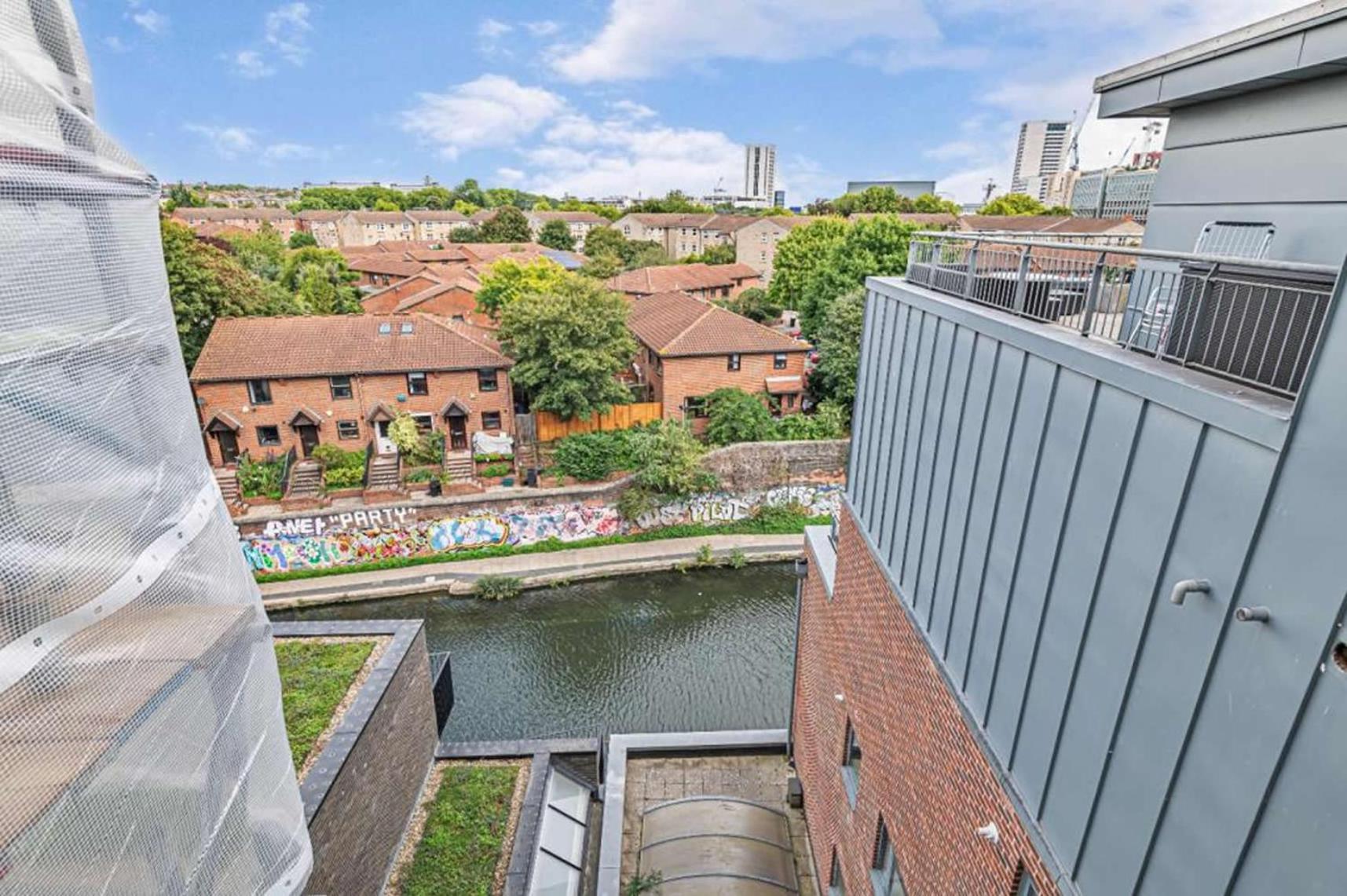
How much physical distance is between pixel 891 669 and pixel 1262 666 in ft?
13.0

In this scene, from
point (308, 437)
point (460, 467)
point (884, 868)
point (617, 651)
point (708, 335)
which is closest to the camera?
point (884, 868)

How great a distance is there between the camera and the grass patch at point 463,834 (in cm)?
923

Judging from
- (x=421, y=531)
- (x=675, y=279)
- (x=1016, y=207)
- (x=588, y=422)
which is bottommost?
(x=421, y=531)

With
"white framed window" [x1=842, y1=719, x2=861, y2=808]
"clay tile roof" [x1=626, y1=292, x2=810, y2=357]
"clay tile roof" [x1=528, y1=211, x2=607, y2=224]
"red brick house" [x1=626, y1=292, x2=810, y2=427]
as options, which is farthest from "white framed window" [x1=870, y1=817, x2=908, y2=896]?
"clay tile roof" [x1=528, y1=211, x2=607, y2=224]

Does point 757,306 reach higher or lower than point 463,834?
higher

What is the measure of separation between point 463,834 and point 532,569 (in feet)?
35.4

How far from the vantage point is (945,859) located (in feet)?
16.2

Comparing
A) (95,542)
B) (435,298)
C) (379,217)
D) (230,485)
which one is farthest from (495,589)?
(379,217)

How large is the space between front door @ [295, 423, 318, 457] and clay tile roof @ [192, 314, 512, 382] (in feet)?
6.09

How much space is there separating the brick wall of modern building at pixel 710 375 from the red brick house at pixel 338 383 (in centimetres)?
584

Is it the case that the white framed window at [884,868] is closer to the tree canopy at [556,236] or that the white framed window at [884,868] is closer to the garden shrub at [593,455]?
the garden shrub at [593,455]

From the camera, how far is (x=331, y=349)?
22.8 meters

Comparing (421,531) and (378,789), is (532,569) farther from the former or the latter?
(378,789)

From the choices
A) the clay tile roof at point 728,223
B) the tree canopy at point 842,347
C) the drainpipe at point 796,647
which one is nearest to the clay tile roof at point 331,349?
the tree canopy at point 842,347
